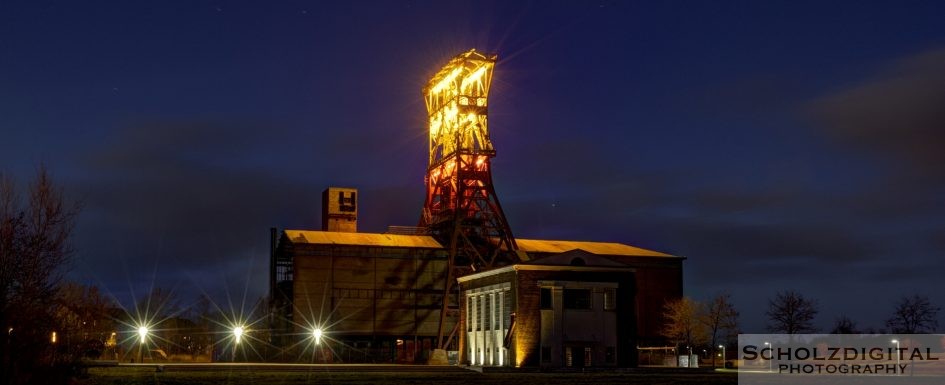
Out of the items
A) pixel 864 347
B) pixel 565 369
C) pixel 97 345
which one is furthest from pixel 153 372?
pixel 864 347

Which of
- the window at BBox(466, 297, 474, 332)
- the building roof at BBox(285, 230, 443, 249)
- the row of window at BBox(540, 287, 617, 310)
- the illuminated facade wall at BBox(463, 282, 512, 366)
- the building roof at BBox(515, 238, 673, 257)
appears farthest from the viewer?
the building roof at BBox(515, 238, 673, 257)

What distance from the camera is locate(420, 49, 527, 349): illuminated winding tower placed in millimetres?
89125

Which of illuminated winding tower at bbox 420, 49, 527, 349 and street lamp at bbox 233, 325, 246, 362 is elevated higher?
illuminated winding tower at bbox 420, 49, 527, 349

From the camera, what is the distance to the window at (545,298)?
6875 cm

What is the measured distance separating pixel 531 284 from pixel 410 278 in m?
20.2

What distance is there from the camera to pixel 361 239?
86.4 meters

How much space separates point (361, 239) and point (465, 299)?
11463mm

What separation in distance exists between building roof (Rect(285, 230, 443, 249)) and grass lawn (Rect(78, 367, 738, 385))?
2654 centimetres

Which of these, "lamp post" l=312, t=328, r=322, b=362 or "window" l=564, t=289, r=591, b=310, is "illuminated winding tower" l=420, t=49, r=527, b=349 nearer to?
"lamp post" l=312, t=328, r=322, b=362

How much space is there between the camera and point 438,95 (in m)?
99.5

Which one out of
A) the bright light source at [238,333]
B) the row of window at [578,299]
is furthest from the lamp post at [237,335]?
the row of window at [578,299]

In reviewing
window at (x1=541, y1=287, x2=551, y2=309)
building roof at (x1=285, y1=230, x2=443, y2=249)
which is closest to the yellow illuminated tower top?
building roof at (x1=285, y1=230, x2=443, y2=249)

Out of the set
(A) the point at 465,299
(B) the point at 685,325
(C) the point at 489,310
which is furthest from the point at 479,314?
(B) the point at 685,325

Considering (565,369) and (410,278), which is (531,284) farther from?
(410,278)
